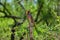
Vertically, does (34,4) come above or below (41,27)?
above

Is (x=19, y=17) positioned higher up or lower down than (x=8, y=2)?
lower down

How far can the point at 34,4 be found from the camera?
38.3ft

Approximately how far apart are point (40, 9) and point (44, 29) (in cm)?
156

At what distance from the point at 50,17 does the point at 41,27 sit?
1.29m

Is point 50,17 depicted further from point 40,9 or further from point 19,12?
point 19,12

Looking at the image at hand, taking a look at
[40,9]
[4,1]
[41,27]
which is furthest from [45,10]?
[4,1]

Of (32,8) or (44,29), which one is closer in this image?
(44,29)

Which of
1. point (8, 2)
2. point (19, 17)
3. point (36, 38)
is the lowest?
point (36, 38)

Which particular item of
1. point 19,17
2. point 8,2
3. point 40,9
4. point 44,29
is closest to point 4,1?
point 8,2

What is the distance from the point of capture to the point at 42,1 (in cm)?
1168

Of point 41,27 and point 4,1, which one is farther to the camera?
point 4,1

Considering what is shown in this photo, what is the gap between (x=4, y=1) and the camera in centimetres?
1199

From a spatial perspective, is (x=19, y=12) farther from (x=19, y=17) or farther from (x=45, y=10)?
(x=45, y=10)

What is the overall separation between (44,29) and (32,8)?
1488 mm
